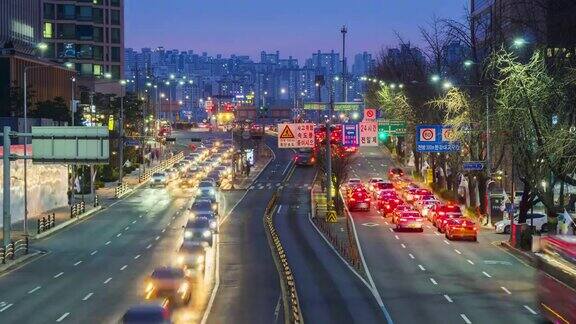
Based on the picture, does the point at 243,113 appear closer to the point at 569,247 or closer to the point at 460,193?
the point at 460,193

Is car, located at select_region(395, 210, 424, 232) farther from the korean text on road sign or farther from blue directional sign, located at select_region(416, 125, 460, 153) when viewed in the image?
the korean text on road sign

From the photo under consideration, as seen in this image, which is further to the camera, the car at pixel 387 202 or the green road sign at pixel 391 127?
the car at pixel 387 202

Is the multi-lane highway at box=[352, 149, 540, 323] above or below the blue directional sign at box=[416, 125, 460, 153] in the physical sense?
below

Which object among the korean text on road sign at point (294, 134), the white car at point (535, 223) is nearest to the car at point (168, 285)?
the korean text on road sign at point (294, 134)

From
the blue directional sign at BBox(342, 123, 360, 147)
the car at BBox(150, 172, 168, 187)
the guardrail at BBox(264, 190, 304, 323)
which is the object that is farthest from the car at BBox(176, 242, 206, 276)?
the car at BBox(150, 172, 168, 187)

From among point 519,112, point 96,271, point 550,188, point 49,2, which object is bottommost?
point 96,271

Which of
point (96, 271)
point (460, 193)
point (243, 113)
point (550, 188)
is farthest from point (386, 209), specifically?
point (243, 113)

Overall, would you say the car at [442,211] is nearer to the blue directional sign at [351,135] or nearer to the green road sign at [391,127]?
the green road sign at [391,127]
